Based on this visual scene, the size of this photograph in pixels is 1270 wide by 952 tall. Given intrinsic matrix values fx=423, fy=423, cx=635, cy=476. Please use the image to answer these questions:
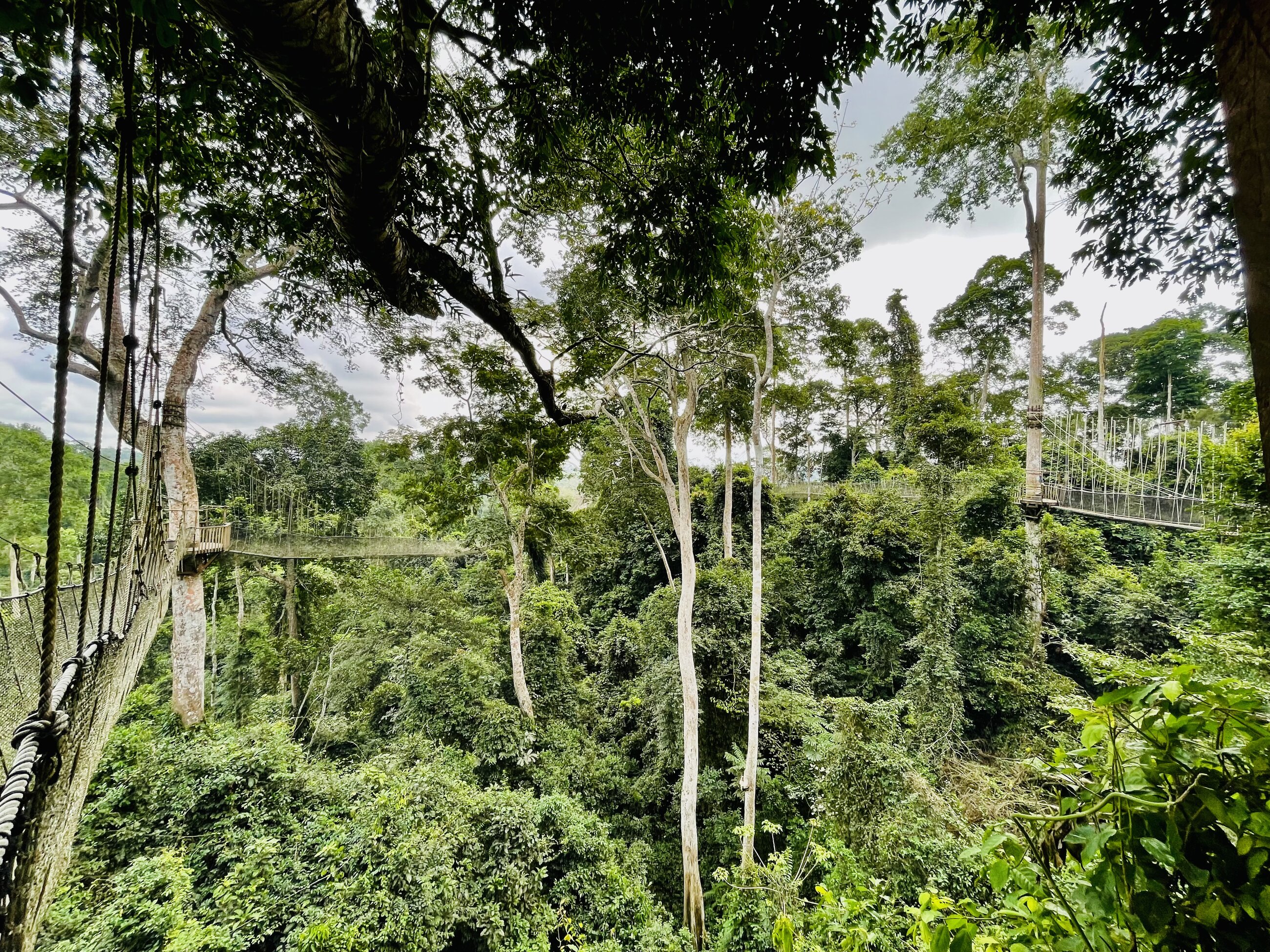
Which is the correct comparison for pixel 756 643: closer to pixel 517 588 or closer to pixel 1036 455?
pixel 517 588

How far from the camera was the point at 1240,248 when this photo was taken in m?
0.70

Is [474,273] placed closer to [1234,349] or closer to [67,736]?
[67,736]

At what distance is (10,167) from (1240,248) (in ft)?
24.5

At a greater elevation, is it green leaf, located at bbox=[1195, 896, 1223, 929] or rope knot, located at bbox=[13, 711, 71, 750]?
green leaf, located at bbox=[1195, 896, 1223, 929]

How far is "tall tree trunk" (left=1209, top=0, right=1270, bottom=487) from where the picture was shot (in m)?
0.71

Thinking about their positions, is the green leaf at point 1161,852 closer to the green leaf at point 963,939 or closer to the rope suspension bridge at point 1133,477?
the green leaf at point 963,939

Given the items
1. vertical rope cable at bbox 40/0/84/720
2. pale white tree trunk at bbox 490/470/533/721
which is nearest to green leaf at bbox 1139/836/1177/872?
vertical rope cable at bbox 40/0/84/720

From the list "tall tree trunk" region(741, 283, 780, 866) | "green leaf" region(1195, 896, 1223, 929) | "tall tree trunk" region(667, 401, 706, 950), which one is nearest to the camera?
"green leaf" region(1195, 896, 1223, 929)

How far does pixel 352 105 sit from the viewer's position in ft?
3.31

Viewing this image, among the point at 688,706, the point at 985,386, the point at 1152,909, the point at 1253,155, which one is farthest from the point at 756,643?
the point at 985,386

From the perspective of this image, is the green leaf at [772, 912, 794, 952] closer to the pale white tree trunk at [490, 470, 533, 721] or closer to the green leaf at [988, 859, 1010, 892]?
the green leaf at [988, 859, 1010, 892]

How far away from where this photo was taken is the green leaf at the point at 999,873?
0.59 meters

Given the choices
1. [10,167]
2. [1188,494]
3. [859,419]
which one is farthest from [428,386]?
[859,419]

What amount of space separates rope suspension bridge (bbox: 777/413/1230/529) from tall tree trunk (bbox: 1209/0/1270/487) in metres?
5.57
